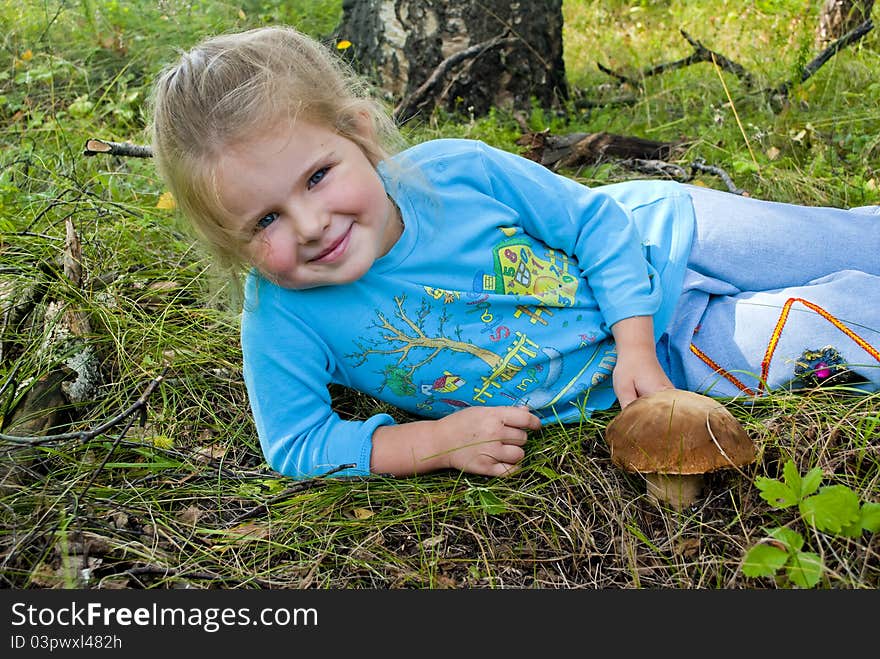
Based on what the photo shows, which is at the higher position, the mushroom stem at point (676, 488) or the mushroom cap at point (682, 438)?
the mushroom cap at point (682, 438)

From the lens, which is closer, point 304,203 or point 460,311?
point 304,203

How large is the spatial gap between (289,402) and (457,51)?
274 cm

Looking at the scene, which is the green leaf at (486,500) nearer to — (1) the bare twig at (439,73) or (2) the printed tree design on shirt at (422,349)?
(2) the printed tree design on shirt at (422,349)

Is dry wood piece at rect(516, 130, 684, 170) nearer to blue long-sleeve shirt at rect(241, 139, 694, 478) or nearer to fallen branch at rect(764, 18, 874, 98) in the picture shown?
fallen branch at rect(764, 18, 874, 98)

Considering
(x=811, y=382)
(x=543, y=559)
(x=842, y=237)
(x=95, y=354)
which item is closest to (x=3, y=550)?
(x=95, y=354)

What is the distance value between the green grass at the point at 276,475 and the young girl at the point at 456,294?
0.14m

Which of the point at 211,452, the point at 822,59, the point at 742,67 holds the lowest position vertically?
the point at 211,452

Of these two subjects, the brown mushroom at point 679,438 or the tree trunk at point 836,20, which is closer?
the brown mushroom at point 679,438

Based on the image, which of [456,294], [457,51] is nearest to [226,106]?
[456,294]

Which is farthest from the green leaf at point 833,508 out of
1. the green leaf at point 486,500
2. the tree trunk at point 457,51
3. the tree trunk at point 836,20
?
the tree trunk at point 836,20

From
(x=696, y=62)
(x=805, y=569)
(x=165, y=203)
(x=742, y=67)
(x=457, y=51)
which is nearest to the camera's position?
(x=805, y=569)

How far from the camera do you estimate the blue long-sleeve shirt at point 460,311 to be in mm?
2307

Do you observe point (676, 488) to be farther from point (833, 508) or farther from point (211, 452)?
point (211, 452)

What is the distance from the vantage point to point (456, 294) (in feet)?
7.75
